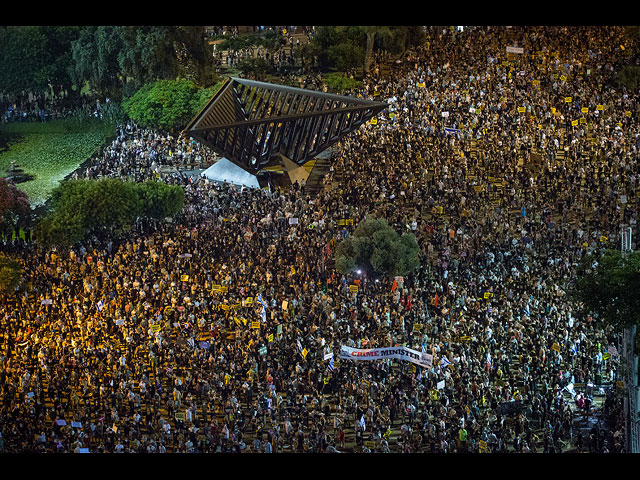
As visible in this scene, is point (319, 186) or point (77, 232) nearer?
point (77, 232)

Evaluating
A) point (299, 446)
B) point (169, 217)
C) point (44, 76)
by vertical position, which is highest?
point (44, 76)

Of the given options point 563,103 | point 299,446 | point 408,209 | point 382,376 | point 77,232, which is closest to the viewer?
point 299,446

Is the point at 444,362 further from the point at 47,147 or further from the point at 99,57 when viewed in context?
the point at 99,57

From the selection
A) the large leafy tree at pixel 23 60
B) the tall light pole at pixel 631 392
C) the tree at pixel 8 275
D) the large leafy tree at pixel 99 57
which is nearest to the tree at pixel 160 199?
the tree at pixel 8 275

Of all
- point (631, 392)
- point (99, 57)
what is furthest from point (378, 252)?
point (99, 57)

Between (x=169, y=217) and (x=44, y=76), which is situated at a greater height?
(x=44, y=76)

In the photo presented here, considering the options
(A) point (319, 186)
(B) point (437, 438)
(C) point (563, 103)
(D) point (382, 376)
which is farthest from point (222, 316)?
(C) point (563, 103)

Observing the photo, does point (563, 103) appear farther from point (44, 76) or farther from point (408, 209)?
point (44, 76)
